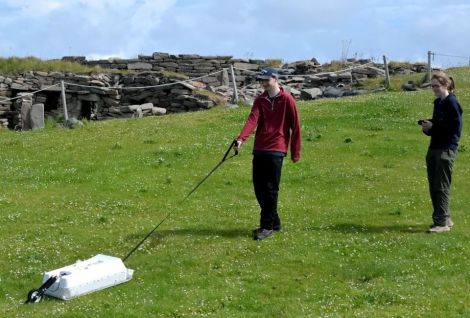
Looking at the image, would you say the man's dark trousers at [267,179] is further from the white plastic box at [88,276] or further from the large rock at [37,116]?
the large rock at [37,116]

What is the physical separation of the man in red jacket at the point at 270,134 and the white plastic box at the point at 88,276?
2.48 m

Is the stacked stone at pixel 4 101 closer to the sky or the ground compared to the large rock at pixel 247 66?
closer to the ground

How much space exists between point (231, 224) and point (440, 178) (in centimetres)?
352

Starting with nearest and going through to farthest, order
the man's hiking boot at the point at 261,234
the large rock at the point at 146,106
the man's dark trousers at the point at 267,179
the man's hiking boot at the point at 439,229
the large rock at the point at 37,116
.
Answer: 1. the man's dark trousers at the point at 267,179
2. the man's hiking boot at the point at 261,234
3. the man's hiking boot at the point at 439,229
4. the large rock at the point at 37,116
5. the large rock at the point at 146,106

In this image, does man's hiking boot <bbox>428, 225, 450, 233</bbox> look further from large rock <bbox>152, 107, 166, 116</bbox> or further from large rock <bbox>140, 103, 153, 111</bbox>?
large rock <bbox>140, 103, 153, 111</bbox>

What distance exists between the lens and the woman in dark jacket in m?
11.3

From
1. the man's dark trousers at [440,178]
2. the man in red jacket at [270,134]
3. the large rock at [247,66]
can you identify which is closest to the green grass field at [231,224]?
the man's dark trousers at [440,178]

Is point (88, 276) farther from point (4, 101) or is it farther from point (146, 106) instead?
point (4, 101)

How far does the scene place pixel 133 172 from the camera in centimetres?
1695

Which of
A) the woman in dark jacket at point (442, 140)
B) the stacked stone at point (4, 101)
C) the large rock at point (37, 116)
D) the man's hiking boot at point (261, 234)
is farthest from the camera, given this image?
the stacked stone at point (4, 101)

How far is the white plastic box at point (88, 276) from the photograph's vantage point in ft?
31.0

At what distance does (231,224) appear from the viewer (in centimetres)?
1263

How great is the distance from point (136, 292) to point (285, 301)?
1.95 m

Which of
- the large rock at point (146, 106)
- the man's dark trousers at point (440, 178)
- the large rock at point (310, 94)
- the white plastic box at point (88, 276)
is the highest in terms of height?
the large rock at point (310, 94)
